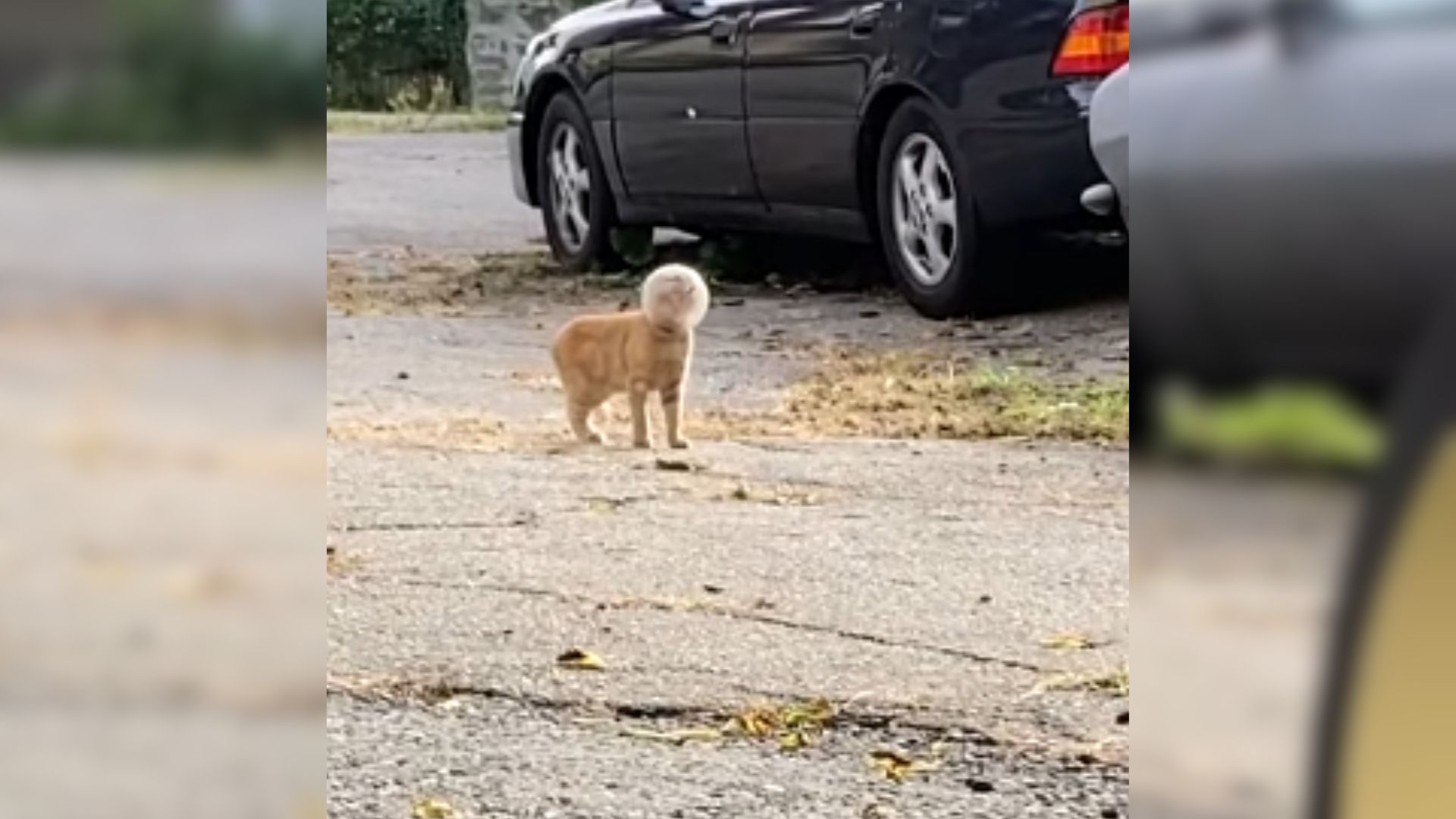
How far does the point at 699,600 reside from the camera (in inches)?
56.9

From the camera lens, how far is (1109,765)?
139cm

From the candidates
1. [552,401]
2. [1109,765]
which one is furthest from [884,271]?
[1109,765]

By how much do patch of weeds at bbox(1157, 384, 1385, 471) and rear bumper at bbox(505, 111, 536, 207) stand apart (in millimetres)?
635

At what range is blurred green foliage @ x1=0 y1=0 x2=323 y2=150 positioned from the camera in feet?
2.82

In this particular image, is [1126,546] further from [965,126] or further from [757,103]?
[757,103]

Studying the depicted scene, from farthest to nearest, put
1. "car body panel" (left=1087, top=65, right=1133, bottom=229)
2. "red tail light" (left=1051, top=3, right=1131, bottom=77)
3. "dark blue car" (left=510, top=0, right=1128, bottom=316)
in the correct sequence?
1. "dark blue car" (left=510, top=0, right=1128, bottom=316)
2. "red tail light" (left=1051, top=3, right=1131, bottom=77)
3. "car body panel" (left=1087, top=65, right=1133, bottom=229)

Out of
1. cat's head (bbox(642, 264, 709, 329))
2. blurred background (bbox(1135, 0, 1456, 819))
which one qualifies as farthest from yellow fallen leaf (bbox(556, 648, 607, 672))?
blurred background (bbox(1135, 0, 1456, 819))

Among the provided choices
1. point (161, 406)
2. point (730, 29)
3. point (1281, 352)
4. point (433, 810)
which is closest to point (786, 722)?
point (433, 810)

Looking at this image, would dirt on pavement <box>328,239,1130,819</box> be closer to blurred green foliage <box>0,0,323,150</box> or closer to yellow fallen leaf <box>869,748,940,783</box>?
yellow fallen leaf <box>869,748,940,783</box>

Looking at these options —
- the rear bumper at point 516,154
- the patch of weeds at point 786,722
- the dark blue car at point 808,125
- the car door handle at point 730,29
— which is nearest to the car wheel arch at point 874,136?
the dark blue car at point 808,125

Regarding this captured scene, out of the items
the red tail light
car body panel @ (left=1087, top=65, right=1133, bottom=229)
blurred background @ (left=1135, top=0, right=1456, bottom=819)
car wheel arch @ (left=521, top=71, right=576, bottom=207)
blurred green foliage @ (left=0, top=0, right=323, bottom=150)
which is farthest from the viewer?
car wheel arch @ (left=521, top=71, right=576, bottom=207)

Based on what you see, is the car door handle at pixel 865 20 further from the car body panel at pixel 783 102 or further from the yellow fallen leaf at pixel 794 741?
the yellow fallen leaf at pixel 794 741

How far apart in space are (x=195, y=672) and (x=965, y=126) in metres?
0.61

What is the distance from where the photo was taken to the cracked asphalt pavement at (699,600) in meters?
1.41
